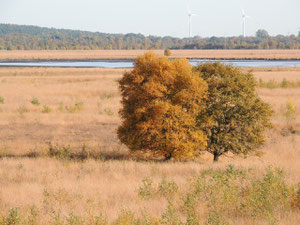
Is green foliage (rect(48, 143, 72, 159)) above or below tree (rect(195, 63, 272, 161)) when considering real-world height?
below

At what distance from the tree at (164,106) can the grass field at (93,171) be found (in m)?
0.78

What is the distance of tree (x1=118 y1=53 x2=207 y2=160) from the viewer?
19.0m

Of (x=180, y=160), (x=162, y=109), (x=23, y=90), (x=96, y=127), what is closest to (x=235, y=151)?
(x=180, y=160)

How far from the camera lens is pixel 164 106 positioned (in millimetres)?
18734

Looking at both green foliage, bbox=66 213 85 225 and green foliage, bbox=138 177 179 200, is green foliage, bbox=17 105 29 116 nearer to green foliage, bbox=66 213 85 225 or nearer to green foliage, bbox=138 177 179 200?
green foliage, bbox=138 177 179 200

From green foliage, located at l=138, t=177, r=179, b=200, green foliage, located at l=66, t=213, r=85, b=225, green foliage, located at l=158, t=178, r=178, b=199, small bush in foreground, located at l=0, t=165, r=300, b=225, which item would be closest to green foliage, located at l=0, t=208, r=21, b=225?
small bush in foreground, located at l=0, t=165, r=300, b=225

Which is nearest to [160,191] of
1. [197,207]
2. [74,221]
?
[197,207]

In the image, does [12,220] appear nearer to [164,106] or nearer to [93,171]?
[93,171]

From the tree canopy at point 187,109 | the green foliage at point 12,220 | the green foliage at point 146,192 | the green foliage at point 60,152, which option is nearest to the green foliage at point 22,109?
the green foliage at point 60,152

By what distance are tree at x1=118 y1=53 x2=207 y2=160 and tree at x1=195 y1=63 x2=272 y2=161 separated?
63 cm

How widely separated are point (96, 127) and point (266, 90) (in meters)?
23.5

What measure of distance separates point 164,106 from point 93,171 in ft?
12.4

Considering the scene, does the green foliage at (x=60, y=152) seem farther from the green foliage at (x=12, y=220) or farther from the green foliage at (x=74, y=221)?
the green foliage at (x=74, y=221)

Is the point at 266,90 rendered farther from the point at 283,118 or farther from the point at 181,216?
the point at 181,216
